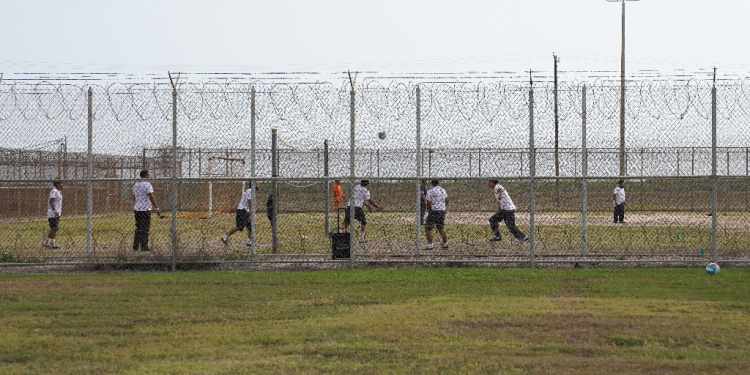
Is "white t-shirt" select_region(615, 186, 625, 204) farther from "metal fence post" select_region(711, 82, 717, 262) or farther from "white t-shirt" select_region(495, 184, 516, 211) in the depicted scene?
"metal fence post" select_region(711, 82, 717, 262)

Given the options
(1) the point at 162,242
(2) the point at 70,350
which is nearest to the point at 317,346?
(2) the point at 70,350

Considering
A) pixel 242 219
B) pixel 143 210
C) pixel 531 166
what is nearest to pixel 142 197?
pixel 143 210

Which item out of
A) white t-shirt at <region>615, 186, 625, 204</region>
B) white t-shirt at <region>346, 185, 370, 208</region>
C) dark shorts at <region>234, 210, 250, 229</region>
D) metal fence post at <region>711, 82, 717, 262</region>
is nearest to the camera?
metal fence post at <region>711, 82, 717, 262</region>

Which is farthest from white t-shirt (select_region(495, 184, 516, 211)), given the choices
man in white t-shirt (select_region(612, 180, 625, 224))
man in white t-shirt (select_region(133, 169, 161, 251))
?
man in white t-shirt (select_region(133, 169, 161, 251))

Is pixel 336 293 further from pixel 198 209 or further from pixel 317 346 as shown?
pixel 198 209

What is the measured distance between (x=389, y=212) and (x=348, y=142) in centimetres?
219

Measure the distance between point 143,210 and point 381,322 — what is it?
6.94 metres

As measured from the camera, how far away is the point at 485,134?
36.6ft

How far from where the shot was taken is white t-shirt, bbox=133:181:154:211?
12.6 meters

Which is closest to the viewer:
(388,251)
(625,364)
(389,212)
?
(625,364)

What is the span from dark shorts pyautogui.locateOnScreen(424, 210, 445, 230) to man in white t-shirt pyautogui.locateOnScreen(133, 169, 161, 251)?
15.2 feet

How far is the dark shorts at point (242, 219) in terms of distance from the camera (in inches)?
516

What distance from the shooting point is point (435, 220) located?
41.7ft

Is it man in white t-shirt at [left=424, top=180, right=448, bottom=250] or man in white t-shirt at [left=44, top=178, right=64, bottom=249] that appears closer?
man in white t-shirt at [left=424, top=180, right=448, bottom=250]
